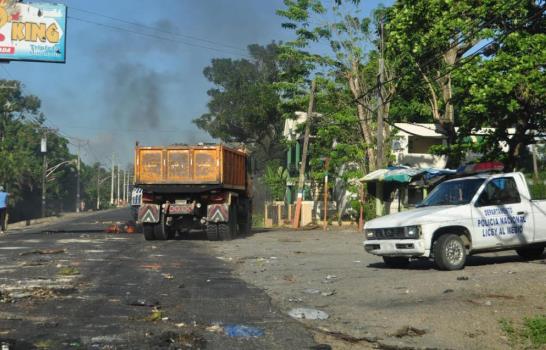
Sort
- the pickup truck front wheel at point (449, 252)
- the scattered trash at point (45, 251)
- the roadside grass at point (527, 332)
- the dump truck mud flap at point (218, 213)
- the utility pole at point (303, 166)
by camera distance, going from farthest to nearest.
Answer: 1. the utility pole at point (303, 166)
2. the dump truck mud flap at point (218, 213)
3. the scattered trash at point (45, 251)
4. the pickup truck front wheel at point (449, 252)
5. the roadside grass at point (527, 332)

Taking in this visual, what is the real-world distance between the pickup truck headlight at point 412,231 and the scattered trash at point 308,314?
3.90m

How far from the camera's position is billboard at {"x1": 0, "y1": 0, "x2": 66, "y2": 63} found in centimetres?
2462

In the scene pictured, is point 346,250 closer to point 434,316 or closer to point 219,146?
point 219,146

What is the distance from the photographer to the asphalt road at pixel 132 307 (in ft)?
21.4

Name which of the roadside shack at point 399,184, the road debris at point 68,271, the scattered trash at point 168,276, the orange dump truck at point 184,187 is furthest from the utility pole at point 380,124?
the road debris at point 68,271

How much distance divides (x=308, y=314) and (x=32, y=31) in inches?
807

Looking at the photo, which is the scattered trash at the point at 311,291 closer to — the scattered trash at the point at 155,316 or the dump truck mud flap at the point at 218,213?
the scattered trash at the point at 155,316

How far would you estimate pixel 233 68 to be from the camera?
84000mm

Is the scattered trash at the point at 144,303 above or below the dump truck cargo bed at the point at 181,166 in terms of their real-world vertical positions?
below

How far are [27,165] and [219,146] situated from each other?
4984 centimetres

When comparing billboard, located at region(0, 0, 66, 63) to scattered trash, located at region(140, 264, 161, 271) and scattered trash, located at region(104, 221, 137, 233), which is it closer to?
scattered trash, located at region(104, 221, 137, 233)

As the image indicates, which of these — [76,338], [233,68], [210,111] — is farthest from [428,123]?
[233,68]

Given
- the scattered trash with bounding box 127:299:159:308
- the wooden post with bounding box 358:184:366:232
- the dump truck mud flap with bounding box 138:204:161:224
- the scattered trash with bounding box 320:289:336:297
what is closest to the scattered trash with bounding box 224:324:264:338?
the scattered trash with bounding box 127:299:159:308

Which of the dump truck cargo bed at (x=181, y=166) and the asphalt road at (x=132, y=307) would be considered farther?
the dump truck cargo bed at (x=181, y=166)
